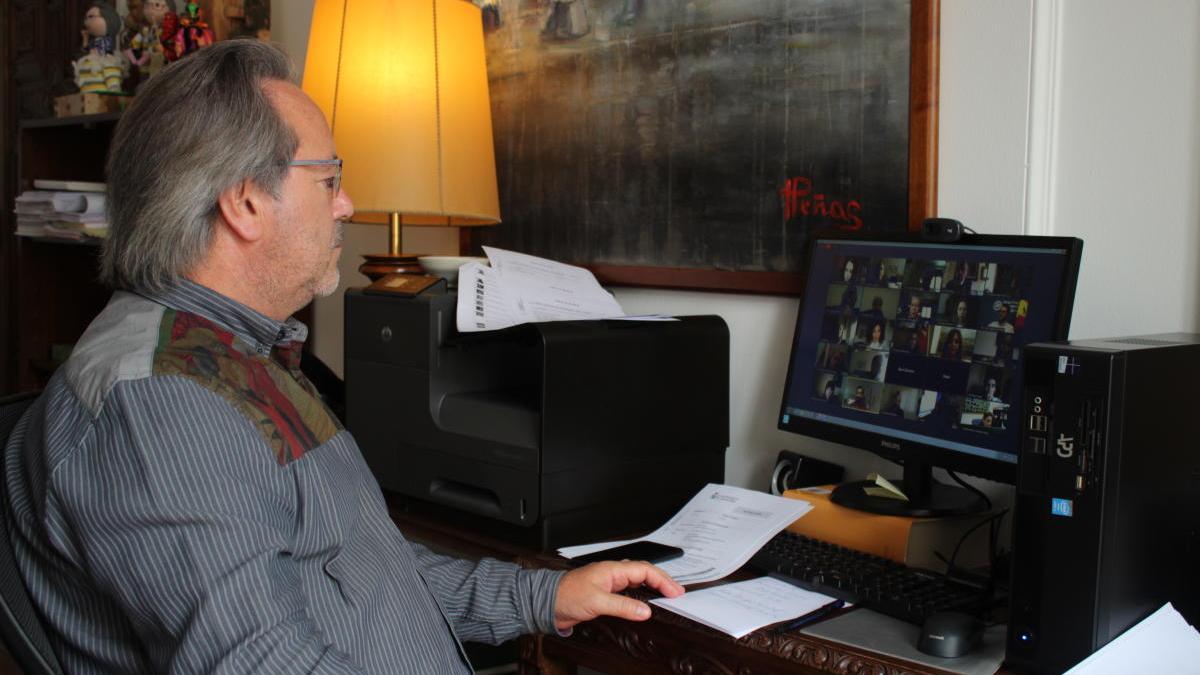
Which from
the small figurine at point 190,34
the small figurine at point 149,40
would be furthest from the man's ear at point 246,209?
the small figurine at point 149,40

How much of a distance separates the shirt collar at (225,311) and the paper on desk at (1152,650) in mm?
882

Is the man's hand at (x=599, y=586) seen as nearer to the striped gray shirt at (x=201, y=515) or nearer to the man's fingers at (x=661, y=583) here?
the man's fingers at (x=661, y=583)

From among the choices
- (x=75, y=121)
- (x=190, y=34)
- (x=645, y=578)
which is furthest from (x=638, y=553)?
(x=75, y=121)

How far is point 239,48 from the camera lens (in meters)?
1.21

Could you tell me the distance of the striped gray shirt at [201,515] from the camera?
942 millimetres

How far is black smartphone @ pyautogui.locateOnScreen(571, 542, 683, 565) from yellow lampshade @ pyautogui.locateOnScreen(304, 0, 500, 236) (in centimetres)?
79

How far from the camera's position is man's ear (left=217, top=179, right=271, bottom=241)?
115 centimetres

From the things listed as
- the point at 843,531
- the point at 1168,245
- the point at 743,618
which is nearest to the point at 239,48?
the point at 743,618

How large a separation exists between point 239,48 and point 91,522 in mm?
550

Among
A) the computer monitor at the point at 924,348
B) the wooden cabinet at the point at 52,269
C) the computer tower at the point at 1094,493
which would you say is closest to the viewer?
the computer tower at the point at 1094,493

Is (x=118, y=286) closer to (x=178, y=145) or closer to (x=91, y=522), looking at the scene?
(x=178, y=145)

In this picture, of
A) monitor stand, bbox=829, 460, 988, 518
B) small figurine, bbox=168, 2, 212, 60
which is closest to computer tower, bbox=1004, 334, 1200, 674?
monitor stand, bbox=829, 460, 988, 518

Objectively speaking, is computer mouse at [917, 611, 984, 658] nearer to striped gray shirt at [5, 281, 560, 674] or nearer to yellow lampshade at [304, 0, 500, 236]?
striped gray shirt at [5, 281, 560, 674]
